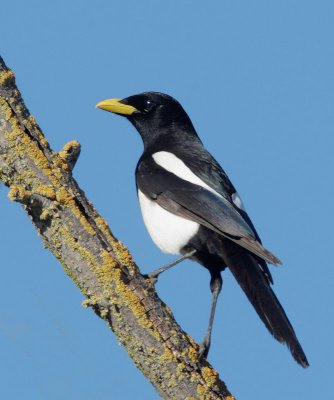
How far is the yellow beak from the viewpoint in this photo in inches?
221

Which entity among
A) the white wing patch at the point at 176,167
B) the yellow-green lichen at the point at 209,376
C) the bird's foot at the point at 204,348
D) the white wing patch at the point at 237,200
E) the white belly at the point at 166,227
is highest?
the white wing patch at the point at 176,167

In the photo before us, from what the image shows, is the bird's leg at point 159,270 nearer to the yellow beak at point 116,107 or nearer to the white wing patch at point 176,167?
the white wing patch at point 176,167

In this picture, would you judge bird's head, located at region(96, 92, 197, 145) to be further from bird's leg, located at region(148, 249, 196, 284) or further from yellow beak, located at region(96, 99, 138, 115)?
bird's leg, located at region(148, 249, 196, 284)

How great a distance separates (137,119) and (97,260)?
295 cm

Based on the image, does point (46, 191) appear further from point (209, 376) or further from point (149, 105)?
point (149, 105)

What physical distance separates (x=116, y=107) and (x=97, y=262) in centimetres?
290

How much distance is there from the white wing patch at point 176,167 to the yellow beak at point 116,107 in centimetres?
62

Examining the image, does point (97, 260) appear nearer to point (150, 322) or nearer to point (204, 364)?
point (150, 322)

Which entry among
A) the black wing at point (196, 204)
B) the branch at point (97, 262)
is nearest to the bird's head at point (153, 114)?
the black wing at point (196, 204)

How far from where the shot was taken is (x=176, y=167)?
4.93m

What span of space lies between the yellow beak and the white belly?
3.58ft

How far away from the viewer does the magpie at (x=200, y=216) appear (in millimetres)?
3732

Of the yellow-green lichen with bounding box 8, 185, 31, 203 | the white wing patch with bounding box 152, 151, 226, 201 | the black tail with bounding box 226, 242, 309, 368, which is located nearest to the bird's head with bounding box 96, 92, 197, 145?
the white wing patch with bounding box 152, 151, 226, 201

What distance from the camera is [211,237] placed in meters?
4.37
